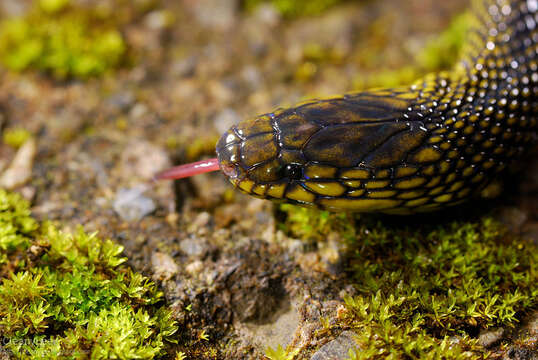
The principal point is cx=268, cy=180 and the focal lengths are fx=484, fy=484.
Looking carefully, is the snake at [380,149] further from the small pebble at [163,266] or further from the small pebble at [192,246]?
the small pebble at [163,266]

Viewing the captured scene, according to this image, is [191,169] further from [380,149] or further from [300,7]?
[300,7]

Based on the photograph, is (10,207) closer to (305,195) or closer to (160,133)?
(160,133)

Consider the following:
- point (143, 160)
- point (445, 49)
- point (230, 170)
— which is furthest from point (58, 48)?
point (445, 49)

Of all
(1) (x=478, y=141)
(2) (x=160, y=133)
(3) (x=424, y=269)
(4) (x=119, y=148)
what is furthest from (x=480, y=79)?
(4) (x=119, y=148)

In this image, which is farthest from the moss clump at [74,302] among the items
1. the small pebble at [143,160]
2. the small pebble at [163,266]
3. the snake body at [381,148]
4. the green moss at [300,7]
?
the green moss at [300,7]

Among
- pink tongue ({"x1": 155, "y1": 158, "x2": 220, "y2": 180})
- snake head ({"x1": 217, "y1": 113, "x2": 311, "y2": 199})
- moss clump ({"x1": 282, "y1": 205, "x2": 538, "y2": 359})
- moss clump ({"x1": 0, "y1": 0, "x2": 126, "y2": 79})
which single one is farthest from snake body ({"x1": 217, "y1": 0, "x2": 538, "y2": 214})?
moss clump ({"x1": 0, "y1": 0, "x2": 126, "y2": 79})

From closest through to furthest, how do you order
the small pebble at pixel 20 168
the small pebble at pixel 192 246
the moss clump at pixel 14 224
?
1. the moss clump at pixel 14 224
2. the small pebble at pixel 192 246
3. the small pebble at pixel 20 168

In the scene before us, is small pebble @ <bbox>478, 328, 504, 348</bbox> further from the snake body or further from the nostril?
the nostril
